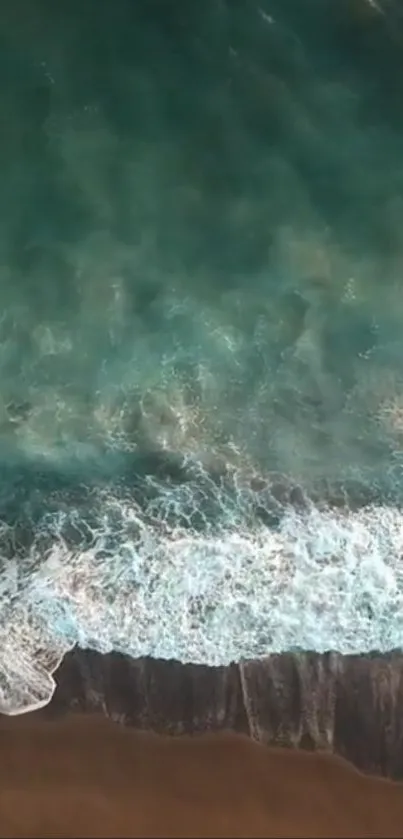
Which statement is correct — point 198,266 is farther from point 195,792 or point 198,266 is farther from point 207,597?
point 195,792

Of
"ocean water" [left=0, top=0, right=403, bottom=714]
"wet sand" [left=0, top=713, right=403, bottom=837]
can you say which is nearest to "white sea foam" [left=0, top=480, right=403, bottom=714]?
"ocean water" [left=0, top=0, right=403, bottom=714]

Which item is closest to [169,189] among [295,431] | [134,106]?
[134,106]

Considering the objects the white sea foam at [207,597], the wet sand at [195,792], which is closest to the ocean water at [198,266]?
the white sea foam at [207,597]

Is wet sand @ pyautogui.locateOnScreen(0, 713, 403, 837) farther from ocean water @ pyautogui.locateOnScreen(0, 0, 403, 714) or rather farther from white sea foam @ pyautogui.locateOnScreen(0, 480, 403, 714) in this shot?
ocean water @ pyautogui.locateOnScreen(0, 0, 403, 714)

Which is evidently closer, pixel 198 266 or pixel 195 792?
pixel 195 792

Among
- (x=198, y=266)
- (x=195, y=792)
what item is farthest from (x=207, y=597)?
(x=198, y=266)

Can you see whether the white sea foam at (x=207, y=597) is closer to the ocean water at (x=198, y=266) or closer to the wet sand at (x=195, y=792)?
the ocean water at (x=198, y=266)
